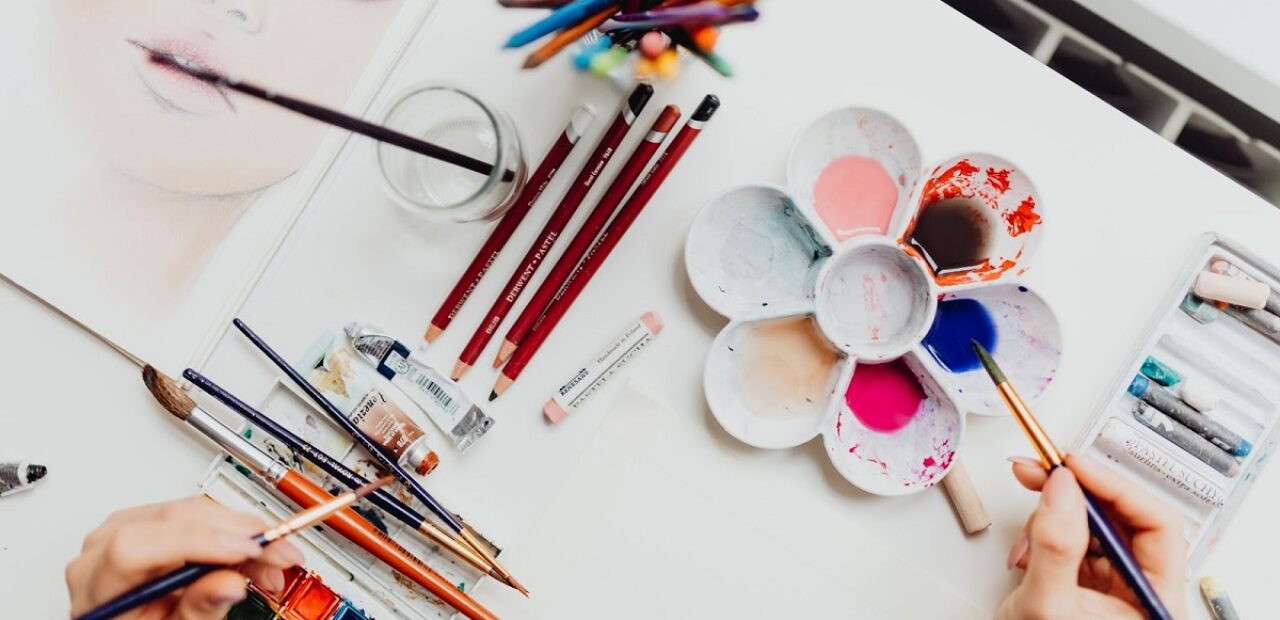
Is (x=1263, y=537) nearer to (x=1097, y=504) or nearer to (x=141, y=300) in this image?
(x=1097, y=504)

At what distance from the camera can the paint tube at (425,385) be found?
685mm

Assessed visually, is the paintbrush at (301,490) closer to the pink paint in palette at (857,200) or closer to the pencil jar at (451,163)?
the pencil jar at (451,163)

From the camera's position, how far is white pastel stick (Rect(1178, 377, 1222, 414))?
66 centimetres

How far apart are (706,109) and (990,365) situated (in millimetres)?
273

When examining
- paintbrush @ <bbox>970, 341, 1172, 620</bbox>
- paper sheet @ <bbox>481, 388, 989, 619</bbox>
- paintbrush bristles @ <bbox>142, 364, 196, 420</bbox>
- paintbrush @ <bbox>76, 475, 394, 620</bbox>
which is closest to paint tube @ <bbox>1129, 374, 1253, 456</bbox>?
paintbrush @ <bbox>970, 341, 1172, 620</bbox>

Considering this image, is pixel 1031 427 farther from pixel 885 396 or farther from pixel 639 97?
pixel 639 97

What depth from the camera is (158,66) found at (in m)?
0.68

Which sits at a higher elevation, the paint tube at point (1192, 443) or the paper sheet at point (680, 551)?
the paint tube at point (1192, 443)

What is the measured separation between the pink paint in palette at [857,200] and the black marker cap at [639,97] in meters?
0.15

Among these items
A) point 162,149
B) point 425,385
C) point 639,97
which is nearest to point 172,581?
point 425,385

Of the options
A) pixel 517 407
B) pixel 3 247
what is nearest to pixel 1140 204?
pixel 517 407

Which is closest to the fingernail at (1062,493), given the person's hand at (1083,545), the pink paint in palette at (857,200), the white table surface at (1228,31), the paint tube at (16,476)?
the person's hand at (1083,545)

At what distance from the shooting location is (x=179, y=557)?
0.54m

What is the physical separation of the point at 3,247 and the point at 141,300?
0.39ft
